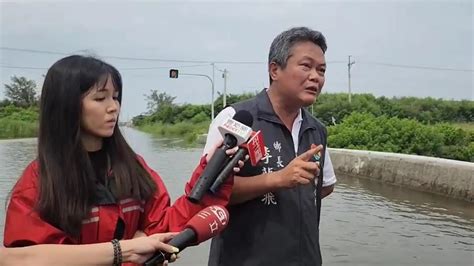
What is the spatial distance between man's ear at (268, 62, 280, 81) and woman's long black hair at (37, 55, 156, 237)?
75 cm

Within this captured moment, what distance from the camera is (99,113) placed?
1.65 m

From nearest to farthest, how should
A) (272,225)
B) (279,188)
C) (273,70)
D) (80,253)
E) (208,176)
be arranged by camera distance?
1. (80,253)
2. (208,176)
3. (279,188)
4. (272,225)
5. (273,70)

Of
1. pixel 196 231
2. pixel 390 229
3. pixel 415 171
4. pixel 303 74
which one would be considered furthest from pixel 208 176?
pixel 415 171

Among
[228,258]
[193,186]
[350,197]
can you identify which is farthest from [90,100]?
[350,197]

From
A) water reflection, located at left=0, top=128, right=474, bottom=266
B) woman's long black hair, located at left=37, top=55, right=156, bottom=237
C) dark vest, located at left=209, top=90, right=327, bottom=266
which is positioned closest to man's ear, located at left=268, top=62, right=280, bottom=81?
dark vest, located at left=209, top=90, right=327, bottom=266

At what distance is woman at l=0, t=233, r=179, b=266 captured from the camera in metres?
1.44

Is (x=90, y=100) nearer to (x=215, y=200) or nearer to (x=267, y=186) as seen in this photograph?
(x=215, y=200)

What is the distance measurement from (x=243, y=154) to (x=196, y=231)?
34cm

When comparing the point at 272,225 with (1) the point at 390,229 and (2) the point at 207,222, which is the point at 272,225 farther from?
(1) the point at 390,229

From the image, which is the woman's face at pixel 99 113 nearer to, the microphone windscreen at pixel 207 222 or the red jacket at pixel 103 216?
the red jacket at pixel 103 216

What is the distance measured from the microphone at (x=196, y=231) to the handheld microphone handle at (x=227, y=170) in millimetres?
100

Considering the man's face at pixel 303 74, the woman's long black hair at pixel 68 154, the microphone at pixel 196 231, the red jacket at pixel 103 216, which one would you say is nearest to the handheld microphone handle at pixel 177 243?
the microphone at pixel 196 231

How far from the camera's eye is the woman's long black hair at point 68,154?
5.04ft

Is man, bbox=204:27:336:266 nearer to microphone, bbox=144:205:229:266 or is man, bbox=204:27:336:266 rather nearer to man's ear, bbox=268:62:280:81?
man's ear, bbox=268:62:280:81
